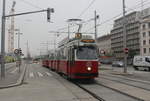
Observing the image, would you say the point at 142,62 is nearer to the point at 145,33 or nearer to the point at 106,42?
the point at 145,33

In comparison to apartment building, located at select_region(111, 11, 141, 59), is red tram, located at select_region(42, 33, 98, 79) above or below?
below

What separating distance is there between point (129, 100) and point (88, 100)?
5.52 feet

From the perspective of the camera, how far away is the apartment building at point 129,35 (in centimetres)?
10182

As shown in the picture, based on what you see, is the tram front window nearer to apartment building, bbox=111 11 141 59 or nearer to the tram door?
the tram door

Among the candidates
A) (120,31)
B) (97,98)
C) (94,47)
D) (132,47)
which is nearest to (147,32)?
(132,47)

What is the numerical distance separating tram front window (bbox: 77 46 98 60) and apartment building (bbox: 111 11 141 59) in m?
79.5

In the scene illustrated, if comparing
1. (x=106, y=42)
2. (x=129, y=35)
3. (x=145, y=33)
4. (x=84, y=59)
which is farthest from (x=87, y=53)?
(x=106, y=42)

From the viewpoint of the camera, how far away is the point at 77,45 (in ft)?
57.9

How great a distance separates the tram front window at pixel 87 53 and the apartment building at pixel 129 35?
79463 mm

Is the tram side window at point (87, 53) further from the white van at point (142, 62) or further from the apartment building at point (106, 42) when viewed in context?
the apartment building at point (106, 42)

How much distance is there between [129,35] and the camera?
111938 millimetres

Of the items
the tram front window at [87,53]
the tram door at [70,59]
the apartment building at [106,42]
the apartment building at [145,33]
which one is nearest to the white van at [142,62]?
the tram door at [70,59]

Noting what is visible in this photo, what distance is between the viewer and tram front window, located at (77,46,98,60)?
17.6m

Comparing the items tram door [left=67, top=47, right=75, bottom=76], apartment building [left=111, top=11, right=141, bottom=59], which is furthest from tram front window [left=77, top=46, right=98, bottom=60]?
apartment building [left=111, top=11, right=141, bottom=59]
